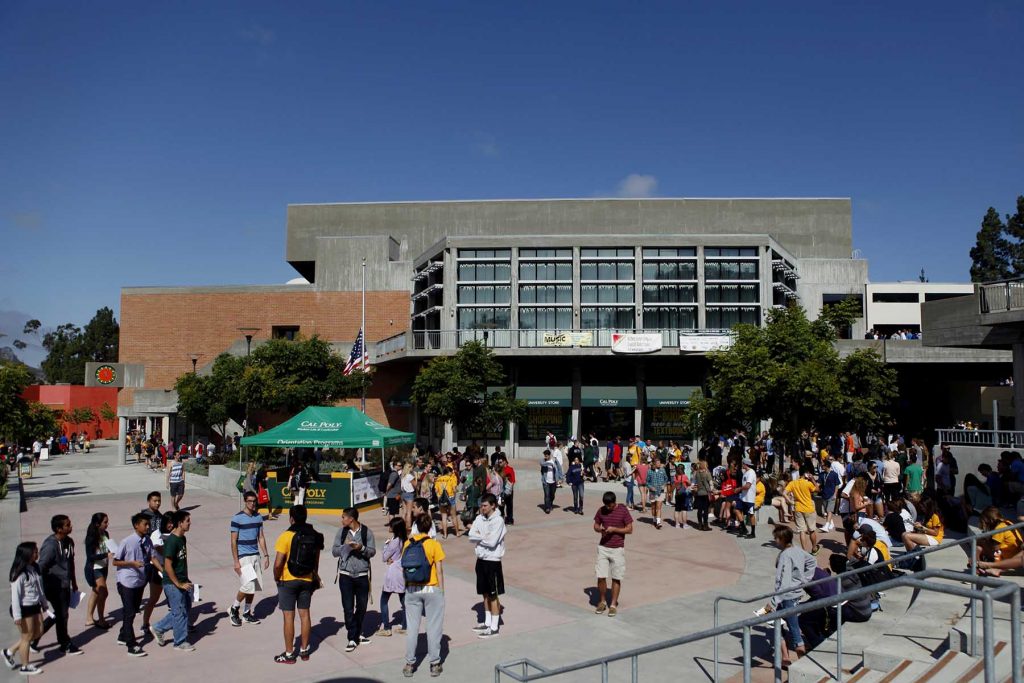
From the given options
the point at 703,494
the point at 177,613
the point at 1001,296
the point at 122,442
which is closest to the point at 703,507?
the point at 703,494

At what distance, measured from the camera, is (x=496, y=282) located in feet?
138

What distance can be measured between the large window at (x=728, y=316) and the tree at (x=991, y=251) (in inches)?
1875

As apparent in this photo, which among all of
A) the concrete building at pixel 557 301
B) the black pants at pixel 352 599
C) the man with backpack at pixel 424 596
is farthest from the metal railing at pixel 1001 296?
the black pants at pixel 352 599

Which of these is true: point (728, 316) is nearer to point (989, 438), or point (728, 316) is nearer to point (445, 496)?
point (989, 438)

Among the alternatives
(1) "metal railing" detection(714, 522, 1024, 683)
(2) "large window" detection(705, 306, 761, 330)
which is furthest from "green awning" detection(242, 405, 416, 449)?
(2) "large window" detection(705, 306, 761, 330)

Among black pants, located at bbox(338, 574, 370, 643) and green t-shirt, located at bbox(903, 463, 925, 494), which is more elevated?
green t-shirt, located at bbox(903, 463, 925, 494)

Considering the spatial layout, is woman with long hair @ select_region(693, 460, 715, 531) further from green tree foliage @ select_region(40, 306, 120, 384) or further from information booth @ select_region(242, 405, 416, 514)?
green tree foliage @ select_region(40, 306, 120, 384)

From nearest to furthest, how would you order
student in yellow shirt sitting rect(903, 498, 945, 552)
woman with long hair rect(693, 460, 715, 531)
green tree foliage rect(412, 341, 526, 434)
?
student in yellow shirt sitting rect(903, 498, 945, 552) → woman with long hair rect(693, 460, 715, 531) → green tree foliage rect(412, 341, 526, 434)

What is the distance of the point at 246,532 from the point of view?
10.2 m

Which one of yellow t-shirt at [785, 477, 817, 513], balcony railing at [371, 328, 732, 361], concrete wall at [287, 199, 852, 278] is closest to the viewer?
yellow t-shirt at [785, 477, 817, 513]

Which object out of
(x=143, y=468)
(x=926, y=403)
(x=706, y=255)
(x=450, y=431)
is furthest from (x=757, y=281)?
(x=143, y=468)

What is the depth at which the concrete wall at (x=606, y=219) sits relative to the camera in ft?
178

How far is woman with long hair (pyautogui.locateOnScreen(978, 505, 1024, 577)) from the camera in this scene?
9039 millimetres

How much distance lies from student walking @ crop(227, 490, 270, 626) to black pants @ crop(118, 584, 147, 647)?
47.6 inches
